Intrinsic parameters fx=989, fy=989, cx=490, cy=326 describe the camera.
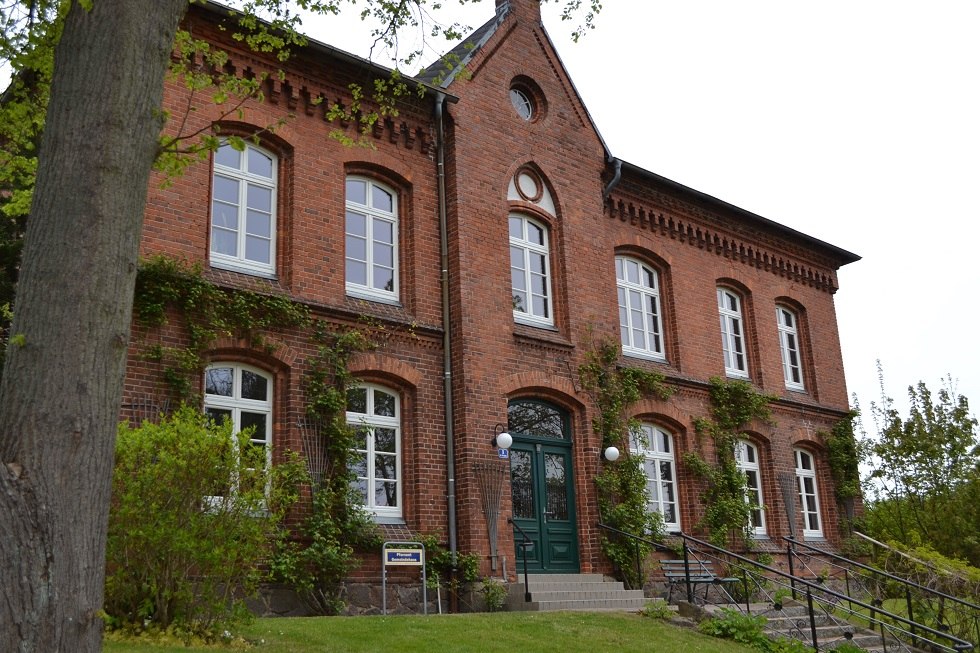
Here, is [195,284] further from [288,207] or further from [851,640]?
[851,640]

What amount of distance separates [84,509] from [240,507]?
392cm

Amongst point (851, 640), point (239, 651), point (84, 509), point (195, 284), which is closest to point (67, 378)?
point (84, 509)

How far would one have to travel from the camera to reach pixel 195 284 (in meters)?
12.2

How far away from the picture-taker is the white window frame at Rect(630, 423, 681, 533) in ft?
56.3

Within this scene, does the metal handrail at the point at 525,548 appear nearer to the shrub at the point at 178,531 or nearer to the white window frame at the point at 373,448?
the white window frame at the point at 373,448

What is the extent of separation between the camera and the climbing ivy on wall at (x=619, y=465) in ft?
50.5

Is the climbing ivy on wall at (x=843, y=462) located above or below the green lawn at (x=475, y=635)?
above

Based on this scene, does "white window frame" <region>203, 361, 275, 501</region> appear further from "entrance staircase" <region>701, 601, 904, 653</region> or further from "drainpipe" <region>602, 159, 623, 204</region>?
"drainpipe" <region>602, 159, 623, 204</region>

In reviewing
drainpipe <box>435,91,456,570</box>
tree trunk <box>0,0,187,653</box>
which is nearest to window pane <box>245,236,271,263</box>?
drainpipe <box>435,91,456,570</box>

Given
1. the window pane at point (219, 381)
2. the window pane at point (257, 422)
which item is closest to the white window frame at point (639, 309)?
the window pane at point (257, 422)

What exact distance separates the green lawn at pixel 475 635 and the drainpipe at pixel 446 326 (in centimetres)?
238

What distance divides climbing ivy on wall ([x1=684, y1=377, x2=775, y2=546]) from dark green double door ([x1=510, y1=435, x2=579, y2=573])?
10.2 ft

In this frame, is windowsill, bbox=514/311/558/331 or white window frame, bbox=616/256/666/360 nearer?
windowsill, bbox=514/311/558/331

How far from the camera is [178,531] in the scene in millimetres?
8602
